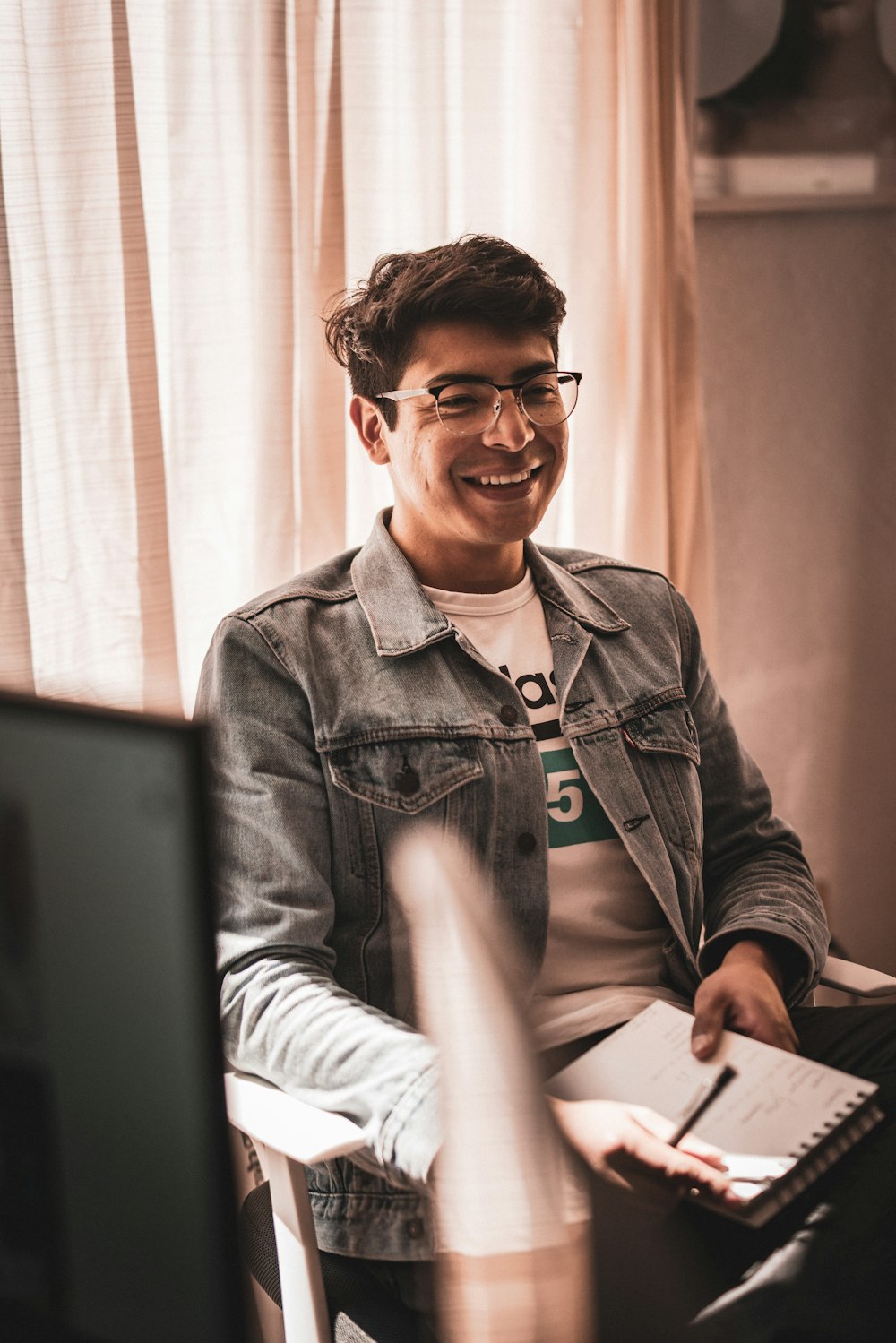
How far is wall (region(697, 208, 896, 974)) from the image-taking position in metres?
2.27

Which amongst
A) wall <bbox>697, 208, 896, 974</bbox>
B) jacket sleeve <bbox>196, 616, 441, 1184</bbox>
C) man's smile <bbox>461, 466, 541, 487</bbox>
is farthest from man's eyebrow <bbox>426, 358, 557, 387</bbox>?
wall <bbox>697, 208, 896, 974</bbox>

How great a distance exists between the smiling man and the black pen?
45mm

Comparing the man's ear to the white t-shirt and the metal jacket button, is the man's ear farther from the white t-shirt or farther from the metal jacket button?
the metal jacket button

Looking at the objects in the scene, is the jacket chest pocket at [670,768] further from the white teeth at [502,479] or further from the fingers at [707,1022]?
the white teeth at [502,479]

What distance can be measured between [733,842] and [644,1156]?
61 centimetres

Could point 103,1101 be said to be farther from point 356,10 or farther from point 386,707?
point 356,10

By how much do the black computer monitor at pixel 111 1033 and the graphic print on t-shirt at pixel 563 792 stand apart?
938 millimetres

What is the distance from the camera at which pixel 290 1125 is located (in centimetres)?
98

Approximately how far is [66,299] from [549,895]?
0.92 meters

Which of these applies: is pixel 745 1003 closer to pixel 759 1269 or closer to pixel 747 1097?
pixel 747 1097

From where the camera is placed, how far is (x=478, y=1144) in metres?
0.67

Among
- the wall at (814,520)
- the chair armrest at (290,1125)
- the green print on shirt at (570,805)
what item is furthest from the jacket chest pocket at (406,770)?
the wall at (814,520)

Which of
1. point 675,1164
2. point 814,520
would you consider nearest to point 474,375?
point 675,1164

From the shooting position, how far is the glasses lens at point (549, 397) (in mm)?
1399
